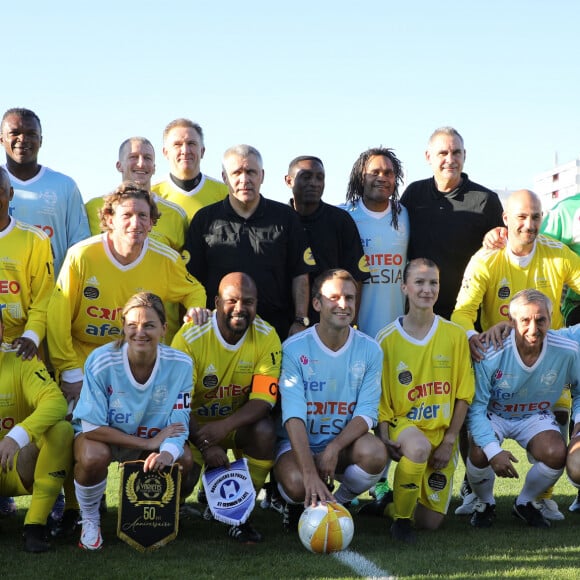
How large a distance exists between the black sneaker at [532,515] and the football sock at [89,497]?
288 cm

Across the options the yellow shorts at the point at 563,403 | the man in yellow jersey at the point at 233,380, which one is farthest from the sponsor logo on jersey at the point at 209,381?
the yellow shorts at the point at 563,403

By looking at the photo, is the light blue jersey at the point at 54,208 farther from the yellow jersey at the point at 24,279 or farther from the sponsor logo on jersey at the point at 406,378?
the sponsor logo on jersey at the point at 406,378

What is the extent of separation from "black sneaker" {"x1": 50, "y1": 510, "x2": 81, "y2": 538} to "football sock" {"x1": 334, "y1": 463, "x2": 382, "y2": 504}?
1767 millimetres

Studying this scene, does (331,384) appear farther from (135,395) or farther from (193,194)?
(193,194)

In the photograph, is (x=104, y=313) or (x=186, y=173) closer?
(x=104, y=313)

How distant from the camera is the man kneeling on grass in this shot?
18.4 feet

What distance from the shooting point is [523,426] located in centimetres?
585

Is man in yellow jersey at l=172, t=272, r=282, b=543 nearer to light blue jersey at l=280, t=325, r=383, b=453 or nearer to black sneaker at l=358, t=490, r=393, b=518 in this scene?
light blue jersey at l=280, t=325, r=383, b=453

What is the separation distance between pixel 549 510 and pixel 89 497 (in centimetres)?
324

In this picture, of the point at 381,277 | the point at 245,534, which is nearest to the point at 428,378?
the point at 381,277

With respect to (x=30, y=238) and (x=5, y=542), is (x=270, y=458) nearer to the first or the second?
(x=5, y=542)

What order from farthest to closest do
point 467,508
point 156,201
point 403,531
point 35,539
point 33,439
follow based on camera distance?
1. point 156,201
2. point 467,508
3. point 403,531
4. point 33,439
5. point 35,539

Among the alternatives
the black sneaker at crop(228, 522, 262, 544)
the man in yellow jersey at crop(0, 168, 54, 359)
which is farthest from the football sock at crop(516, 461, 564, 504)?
the man in yellow jersey at crop(0, 168, 54, 359)

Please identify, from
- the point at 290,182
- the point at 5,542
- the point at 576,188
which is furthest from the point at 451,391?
the point at 576,188
